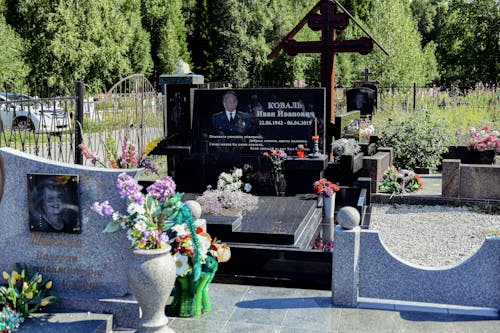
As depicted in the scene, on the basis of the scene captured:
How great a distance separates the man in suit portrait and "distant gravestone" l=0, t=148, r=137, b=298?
17.6 ft

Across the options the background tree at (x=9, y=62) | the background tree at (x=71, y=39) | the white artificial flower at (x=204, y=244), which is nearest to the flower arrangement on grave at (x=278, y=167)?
the white artificial flower at (x=204, y=244)

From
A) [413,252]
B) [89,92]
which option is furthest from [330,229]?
[89,92]

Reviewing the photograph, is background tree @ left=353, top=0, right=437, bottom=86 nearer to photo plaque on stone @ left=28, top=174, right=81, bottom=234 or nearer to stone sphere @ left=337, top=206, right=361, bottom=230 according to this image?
stone sphere @ left=337, top=206, right=361, bottom=230

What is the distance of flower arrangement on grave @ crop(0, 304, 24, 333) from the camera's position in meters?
5.64

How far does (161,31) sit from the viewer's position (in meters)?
49.1

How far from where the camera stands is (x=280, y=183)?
1082cm

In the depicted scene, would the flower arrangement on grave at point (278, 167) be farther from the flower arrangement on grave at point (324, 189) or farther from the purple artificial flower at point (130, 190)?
the purple artificial flower at point (130, 190)

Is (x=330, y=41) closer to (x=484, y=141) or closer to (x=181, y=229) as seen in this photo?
(x=484, y=141)

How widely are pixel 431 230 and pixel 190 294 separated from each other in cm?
529

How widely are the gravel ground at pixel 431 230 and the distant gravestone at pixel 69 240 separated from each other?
14.3 ft

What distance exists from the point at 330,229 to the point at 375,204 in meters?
2.79

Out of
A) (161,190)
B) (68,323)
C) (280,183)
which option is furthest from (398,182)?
(68,323)

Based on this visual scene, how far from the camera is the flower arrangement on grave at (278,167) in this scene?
1069cm

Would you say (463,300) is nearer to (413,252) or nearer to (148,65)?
(413,252)
